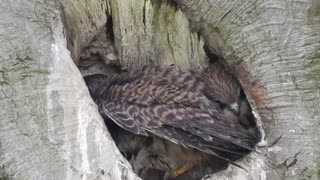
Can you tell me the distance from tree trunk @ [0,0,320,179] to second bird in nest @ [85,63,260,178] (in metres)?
0.18

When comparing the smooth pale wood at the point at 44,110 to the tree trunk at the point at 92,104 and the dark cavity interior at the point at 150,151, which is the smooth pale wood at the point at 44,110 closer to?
the tree trunk at the point at 92,104

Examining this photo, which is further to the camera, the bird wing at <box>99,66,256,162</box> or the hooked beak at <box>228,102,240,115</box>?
the hooked beak at <box>228,102,240,115</box>

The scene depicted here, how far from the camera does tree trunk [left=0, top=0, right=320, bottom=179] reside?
237 centimetres

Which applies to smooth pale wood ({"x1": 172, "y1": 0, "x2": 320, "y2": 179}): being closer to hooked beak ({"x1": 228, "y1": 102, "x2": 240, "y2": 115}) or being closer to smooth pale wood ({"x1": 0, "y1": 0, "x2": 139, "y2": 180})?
hooked beak ({"x1": 228, "y1": 102, "x2": 240, "y2": 115})

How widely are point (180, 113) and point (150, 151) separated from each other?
0.37 meters

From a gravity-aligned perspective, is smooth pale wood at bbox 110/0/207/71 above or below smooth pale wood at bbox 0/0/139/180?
above

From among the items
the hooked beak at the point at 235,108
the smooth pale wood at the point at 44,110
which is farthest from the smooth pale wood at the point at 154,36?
the smooth pale wood at the point at 44,110

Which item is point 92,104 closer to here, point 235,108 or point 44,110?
point 44,110

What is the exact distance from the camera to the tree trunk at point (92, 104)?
2365 millimetres

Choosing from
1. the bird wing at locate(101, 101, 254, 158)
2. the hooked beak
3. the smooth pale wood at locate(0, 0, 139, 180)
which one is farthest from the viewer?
the hooked beak

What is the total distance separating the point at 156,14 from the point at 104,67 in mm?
510

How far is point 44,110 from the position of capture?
239 centimetres

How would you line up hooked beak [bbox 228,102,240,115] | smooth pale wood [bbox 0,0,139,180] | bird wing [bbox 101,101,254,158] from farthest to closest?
hooked beak [bbox 228,102,240,115], bird wing [bbox 101,101,254,158], smooth pale wood [bbox 0,0,139,180]

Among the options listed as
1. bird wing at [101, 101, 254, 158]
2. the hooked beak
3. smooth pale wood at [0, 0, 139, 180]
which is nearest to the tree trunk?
smooth pale wood at [0, 0, 139, 180]
